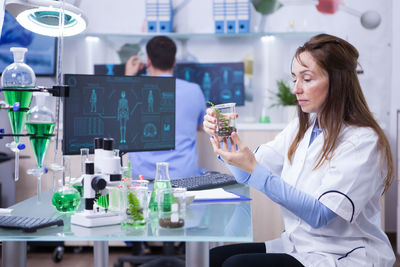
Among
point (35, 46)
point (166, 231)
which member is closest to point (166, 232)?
point (166, 231)

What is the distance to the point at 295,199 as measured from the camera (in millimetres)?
1507

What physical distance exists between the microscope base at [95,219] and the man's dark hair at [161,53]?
1911 millimetres

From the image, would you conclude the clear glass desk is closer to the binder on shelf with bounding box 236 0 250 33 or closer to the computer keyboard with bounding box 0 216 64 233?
the computer keyboard with bounding box 0 216 64 233

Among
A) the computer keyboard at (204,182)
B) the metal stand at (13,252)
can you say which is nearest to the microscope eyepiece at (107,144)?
the metal stand at (13,252)

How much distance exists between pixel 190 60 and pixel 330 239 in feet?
9.40

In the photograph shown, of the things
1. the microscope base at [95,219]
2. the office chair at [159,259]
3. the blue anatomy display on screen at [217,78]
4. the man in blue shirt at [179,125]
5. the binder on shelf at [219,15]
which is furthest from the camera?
the blue anatomy display on screen at [217,78]

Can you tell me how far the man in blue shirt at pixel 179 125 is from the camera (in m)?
2.87

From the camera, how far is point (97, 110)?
2092 millimetres

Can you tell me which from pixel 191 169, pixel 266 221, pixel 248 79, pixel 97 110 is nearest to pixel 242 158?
pixel 97 110

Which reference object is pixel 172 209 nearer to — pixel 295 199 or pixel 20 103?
pixel 295 199

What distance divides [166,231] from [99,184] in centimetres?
22

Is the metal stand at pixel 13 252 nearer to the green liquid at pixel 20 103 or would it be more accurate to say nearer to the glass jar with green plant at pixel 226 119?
the green liquid at pixel 20 103

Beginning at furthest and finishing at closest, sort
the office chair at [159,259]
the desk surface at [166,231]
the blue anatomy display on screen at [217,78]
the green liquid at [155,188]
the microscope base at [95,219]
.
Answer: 1. the blue anatomy display on screen at [217,78]
2. the office chair at [159,259]
3. the green liquid at [155,188]
4. the microscope base at [95,219]
5. the desk surface at [166,231]

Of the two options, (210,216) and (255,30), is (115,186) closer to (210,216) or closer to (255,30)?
(210,216)
